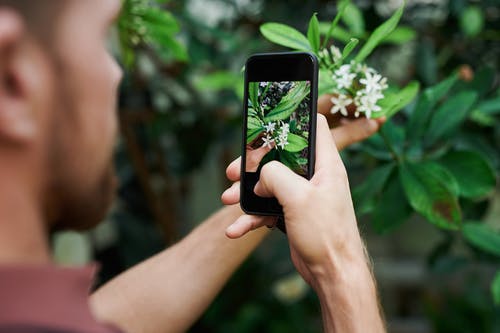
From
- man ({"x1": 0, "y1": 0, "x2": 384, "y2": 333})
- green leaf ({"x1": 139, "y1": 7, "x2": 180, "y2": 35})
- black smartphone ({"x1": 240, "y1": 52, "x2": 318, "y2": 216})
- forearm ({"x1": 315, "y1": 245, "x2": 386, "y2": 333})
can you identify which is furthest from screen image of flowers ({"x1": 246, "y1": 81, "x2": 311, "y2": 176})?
green leaf ({"x1": 139, "y1": 7, "x2": 180, "y2": 35})

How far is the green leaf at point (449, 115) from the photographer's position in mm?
1123

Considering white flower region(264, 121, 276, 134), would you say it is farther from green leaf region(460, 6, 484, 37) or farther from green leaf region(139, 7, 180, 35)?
green leaf region(460, 6, 484, 37)

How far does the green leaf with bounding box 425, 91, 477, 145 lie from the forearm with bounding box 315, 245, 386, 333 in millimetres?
436

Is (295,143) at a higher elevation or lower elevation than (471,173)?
higher

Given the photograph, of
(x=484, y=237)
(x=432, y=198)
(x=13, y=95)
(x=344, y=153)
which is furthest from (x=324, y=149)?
(x=344, y=153)

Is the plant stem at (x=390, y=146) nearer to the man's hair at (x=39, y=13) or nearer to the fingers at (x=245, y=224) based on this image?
the fingers at (x=245, y=224)

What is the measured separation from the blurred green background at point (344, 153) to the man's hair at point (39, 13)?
0.63 metres

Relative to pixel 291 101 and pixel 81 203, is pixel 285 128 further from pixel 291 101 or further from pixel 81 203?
pixel 81 203

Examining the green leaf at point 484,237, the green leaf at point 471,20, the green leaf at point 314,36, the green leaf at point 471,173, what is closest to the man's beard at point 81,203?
the green leaf at point 314,36

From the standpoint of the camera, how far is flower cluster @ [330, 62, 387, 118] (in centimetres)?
92

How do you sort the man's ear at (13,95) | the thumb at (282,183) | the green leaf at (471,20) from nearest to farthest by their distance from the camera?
the man's ear at (13,95)
the thumb at (282,183)
the green leaf at (471,20)

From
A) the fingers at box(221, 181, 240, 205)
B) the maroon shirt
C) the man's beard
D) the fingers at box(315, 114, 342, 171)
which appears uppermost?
the man's beard

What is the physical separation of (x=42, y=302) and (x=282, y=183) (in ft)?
1.05

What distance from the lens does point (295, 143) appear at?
81 cm
